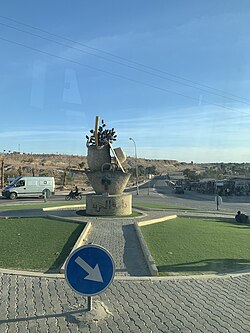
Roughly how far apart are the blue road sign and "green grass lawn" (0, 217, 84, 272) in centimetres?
310

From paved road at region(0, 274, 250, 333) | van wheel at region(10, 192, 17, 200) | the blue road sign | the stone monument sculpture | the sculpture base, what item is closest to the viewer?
the blue road sign

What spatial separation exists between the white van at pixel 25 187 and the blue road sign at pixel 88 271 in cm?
2837

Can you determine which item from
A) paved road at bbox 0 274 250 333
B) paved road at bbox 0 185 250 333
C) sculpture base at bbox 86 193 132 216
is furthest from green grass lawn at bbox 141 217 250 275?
sculpture base at bbox 86 193 132 216

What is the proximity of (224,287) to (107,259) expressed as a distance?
3.19 meters

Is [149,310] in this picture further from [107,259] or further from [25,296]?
[25,296]

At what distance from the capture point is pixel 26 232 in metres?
11.5

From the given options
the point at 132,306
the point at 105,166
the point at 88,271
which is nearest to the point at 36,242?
the point at 132,306

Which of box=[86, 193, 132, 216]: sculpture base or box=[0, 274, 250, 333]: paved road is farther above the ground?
box=[86, 193, 132, 216]: sculpture base

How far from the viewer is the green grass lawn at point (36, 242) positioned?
7.93 meters

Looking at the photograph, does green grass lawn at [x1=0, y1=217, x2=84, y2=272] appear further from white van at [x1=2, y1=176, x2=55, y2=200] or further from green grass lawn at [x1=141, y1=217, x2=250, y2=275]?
white van at [x1=2, y1=176, x2=55, y2=200]

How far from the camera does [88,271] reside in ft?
15.1

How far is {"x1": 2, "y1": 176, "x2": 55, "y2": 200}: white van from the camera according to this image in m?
32.2

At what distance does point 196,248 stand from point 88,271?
595 centimetres

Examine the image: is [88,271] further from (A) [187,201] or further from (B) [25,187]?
(A) [187,201]
